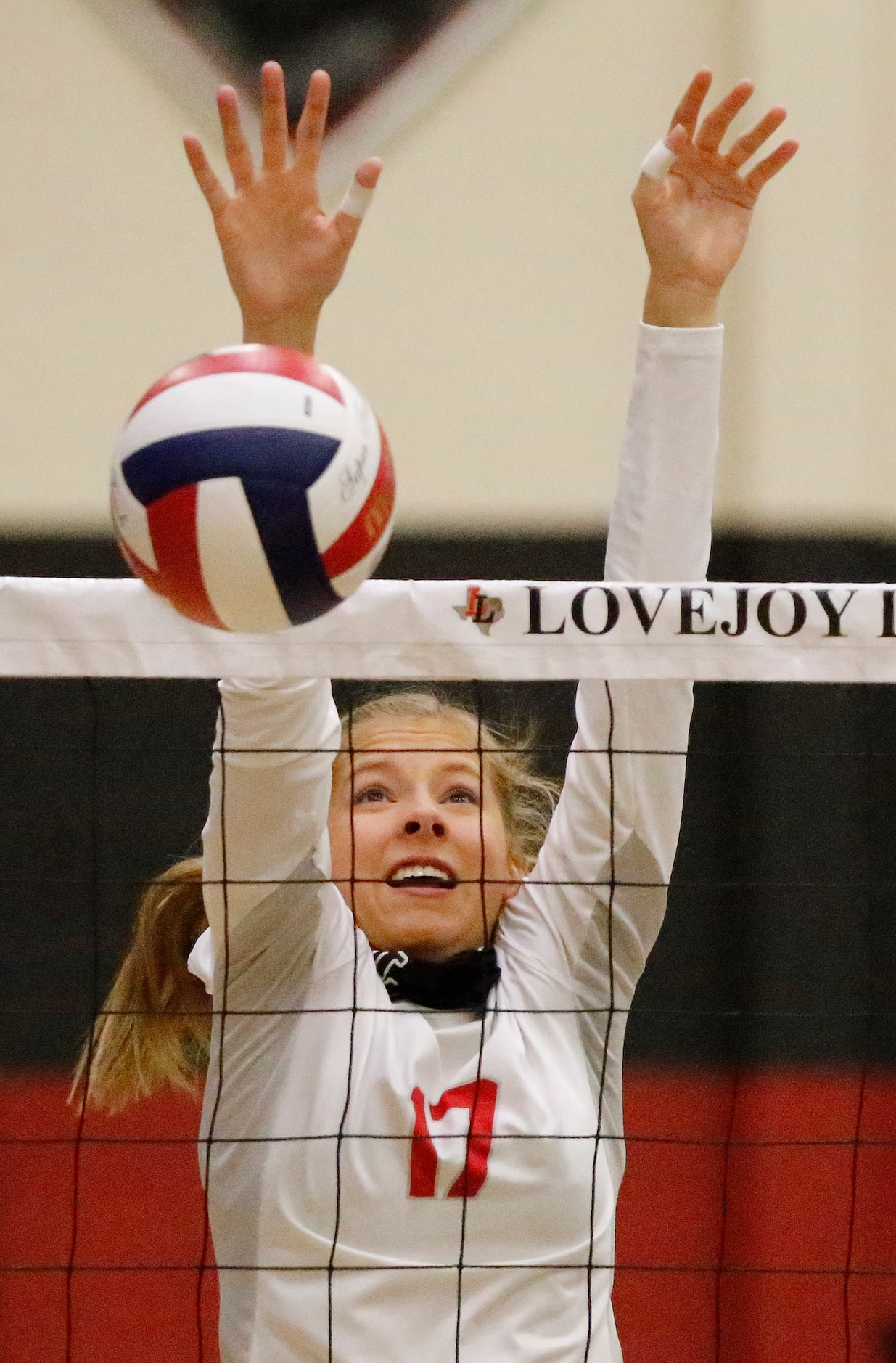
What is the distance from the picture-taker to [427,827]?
166 cm

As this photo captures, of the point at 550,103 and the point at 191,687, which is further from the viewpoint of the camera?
the point at 550,103

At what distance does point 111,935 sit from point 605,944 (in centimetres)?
160

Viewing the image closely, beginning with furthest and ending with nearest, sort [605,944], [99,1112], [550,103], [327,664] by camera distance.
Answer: [550,103]
[99,1112]
[605,944]
[327,664]

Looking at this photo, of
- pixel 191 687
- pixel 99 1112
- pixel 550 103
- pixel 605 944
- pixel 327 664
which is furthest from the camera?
pixel 550 103

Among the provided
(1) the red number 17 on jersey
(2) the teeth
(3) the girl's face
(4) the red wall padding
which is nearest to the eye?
(3) the girl's face

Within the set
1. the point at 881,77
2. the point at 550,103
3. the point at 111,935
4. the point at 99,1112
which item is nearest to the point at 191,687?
the point at 111,935

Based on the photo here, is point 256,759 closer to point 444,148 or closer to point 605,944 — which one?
point 605,944

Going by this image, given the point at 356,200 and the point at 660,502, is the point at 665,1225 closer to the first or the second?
the point at 660,502

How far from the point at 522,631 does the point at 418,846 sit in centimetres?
28

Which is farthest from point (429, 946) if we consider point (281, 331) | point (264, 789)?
point (281, 331)

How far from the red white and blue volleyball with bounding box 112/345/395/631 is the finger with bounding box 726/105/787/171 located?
2.08ft

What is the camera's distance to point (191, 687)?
120 inches

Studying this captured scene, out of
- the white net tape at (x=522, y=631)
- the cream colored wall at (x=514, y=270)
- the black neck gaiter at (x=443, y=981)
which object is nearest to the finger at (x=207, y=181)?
the white net tape at (x=522, y=631)

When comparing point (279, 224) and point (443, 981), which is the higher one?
point (279, 224)
